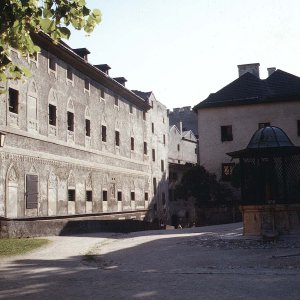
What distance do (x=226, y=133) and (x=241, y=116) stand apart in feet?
5.71

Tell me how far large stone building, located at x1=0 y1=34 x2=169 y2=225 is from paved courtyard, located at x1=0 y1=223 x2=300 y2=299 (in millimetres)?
7352

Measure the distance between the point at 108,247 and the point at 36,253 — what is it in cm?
259

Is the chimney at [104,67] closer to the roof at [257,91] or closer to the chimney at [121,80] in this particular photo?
the chimney at [121,80]

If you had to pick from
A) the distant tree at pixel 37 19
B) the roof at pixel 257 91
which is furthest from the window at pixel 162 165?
the distant tree at pixel 37 19

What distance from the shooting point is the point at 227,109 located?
34219 millimetres

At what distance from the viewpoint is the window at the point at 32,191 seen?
20.7 metres

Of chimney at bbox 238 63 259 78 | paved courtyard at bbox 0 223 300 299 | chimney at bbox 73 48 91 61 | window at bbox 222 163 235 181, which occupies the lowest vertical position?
paved courtyard at bbox 0 223 300 299

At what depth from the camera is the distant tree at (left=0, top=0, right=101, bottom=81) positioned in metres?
6.76

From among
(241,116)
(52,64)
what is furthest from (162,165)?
(52,64)

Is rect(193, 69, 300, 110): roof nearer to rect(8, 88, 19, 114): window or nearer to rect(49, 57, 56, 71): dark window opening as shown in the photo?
rect(49, 57, 56, 71): dark window opening

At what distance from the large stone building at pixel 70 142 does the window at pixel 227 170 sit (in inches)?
279

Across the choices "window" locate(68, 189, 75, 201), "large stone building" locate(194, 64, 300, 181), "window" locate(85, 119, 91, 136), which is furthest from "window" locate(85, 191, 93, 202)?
"large stone building" locate(194, 64, 300, 181)

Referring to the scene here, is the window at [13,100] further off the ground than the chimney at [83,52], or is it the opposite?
the chimney at [83,52]

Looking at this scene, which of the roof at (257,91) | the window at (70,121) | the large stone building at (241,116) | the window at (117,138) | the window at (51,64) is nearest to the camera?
the window at (51,64)
